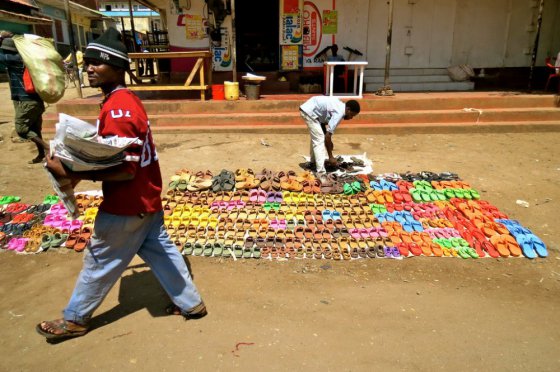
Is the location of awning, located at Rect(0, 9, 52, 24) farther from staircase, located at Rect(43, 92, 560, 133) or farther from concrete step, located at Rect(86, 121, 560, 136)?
concrete step, located at Rect(86, 121, 560, 136)

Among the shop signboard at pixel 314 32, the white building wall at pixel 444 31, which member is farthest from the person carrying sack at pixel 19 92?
the shop signboard at pixel 314 32

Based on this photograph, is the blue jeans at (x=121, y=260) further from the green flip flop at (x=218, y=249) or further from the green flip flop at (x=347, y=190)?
the green flip flop at (x=347, y=190)

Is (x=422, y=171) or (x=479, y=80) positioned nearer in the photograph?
(x=422, y=171)

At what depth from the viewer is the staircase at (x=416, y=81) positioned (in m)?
10.8

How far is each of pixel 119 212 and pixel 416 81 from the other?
1029cm

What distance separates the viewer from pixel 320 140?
577 centimetres

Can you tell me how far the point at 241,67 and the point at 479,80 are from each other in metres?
6.85

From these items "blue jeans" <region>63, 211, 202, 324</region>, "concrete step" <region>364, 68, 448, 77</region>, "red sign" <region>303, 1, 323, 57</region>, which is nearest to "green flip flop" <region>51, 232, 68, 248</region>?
"blue jeans" <region>63, 211, 202, 324</region>

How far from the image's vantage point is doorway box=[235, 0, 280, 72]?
465 inches

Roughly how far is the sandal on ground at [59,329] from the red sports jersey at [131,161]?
0.87 meters

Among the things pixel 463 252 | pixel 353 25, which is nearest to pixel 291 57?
pixel 353 25

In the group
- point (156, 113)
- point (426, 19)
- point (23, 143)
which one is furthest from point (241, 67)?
point (23, 143)

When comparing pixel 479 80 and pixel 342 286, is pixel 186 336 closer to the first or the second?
pixel 342 286

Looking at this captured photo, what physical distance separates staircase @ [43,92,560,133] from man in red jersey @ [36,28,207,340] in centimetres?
604
